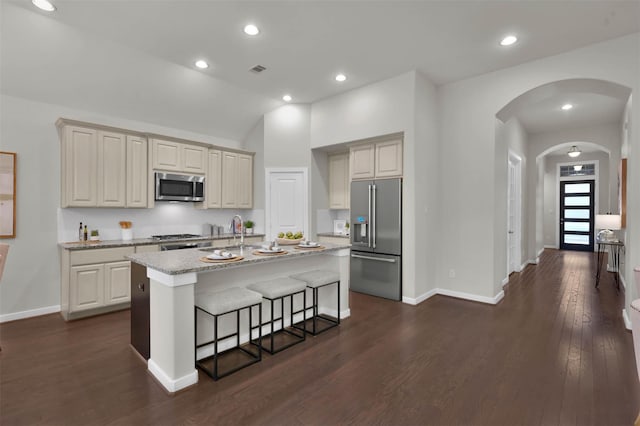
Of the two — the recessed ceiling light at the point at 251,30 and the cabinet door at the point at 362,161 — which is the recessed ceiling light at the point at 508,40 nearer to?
the cabinet door at the point at 362,161

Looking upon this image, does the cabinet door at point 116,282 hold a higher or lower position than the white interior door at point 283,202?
lower

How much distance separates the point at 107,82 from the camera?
4.07 meters

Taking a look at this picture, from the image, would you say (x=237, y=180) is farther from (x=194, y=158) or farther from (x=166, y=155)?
(x=166, y=155)

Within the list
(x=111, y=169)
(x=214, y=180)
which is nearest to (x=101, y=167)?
(x=111, y=169)

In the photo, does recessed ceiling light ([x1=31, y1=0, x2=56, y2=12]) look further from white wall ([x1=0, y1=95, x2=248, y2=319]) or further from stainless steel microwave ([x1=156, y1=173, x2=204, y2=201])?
stainless steel microwave ([x1=156, y1=173, x2=204, y2=201])

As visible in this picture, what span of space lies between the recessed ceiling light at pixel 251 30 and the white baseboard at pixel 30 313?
419 cm

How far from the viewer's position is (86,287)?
370cm

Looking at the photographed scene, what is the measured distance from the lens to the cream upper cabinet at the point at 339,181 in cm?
Answer: 561

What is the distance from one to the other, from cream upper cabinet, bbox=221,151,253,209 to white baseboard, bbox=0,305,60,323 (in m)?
2.68

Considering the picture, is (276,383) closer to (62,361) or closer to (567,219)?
(62,361)

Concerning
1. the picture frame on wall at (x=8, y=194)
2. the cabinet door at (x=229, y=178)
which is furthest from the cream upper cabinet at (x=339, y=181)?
the picture frame on wall at (x=8, y=194)

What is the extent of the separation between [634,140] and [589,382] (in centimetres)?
260

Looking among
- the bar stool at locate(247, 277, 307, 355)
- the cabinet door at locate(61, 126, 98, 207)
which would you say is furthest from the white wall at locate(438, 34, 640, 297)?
the cabinet door at locate(61, 126, 98, 207)

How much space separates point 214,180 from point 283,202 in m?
1.26
